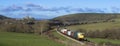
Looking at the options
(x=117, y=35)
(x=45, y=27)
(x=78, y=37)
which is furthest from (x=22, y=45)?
(x=45, y=27)

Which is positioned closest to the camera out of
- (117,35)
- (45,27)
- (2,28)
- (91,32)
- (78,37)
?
(78,37)

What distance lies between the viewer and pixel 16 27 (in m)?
105

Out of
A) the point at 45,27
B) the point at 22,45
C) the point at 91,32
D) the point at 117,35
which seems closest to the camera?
the point at 22,45

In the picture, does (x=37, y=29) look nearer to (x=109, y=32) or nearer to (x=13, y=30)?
(x=13, y=30)

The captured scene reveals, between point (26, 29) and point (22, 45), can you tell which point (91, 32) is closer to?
point (26, 29)

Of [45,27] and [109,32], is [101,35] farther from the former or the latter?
[45,27]

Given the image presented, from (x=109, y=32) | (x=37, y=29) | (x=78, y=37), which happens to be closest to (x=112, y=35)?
(x=109, y=32)

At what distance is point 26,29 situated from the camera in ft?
346

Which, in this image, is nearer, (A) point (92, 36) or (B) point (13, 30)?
(A) point (92, 36)

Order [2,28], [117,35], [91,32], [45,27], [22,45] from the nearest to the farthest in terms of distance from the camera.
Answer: [22,45], [117,35], [91,32], [2,28], [45,27]

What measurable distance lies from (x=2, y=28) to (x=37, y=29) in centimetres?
1132

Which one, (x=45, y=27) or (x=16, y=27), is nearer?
(x=16, y=27)

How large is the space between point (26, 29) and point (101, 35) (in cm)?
2699

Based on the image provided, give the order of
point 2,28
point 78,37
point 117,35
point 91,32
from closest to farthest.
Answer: point 78,37 → point 117,35 → point 91,32 → point 2,28
